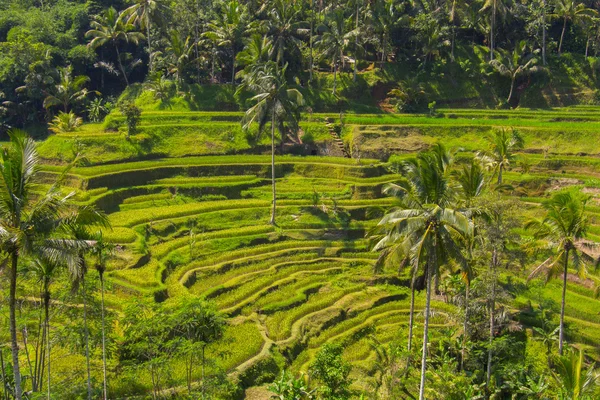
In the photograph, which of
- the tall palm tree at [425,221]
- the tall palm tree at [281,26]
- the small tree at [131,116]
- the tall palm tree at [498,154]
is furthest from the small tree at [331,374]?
the tall palm tree at [281,26]

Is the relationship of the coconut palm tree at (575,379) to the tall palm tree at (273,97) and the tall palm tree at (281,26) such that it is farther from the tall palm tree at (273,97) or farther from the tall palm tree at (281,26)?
the tall palm tree at (281,26)

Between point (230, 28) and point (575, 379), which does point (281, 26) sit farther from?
point (575, 379)

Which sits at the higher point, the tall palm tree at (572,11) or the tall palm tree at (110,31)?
the tall palm tree at (572,11)

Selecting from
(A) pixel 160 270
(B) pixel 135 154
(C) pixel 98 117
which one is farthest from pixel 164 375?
(C) pixel 98 117

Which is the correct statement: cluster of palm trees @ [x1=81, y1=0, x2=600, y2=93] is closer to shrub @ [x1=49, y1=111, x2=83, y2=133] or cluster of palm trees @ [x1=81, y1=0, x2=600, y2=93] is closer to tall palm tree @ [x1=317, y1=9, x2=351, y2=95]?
tall palm tree @ [x1=317, y1=9, x2=351, y2=95]

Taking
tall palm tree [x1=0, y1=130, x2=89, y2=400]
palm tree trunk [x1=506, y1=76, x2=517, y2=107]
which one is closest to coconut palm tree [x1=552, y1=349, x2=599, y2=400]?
tall palm tree [x1=0, y1=130, x2=89, y2=400]

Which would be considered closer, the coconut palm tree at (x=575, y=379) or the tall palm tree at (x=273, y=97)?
the coconut palm tree at (x=575, y=379)

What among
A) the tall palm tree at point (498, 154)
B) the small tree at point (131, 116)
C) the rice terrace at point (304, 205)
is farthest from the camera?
the small tree at point (131, 116)

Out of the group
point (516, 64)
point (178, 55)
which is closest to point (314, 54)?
point (178, 55)
